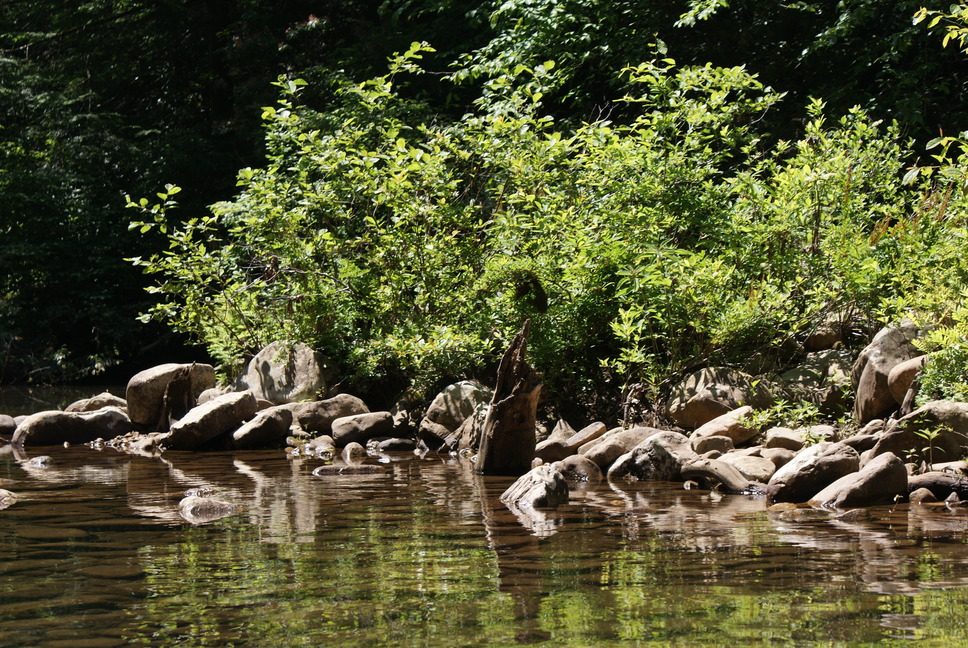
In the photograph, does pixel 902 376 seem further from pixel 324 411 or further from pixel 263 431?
pixel 263 431

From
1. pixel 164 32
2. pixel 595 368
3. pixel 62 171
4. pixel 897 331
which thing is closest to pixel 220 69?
pixel 164 32

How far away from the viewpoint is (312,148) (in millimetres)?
11219

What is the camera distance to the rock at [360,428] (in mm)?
10344

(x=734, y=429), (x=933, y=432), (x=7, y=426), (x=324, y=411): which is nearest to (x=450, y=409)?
(x=324, y=411)

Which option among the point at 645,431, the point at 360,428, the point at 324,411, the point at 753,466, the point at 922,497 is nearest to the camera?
the point at 922,497

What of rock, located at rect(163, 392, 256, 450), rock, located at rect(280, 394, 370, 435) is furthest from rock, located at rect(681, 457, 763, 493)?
rock, located at rect(163, 392, 256, 450)

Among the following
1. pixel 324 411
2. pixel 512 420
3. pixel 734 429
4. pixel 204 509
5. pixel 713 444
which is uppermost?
pixel 324 411

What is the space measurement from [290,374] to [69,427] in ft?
8.17

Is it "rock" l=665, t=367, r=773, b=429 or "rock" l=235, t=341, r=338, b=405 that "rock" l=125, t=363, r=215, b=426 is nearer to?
"rock" l=235, t=341, r=338, b=405

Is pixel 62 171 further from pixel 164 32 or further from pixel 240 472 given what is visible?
pixel 240 472

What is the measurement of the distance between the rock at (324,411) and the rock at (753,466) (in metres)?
4.51

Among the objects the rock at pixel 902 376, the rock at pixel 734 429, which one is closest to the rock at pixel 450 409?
the rock at pixel 734 429

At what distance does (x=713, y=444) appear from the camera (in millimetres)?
8250

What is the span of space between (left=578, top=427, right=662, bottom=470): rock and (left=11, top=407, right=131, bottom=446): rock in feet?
19.1
